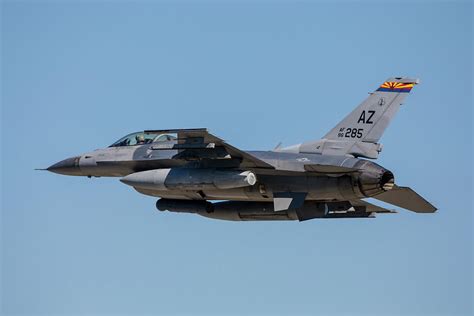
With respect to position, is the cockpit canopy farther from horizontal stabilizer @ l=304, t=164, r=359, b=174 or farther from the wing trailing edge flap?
horizontal stabilizer @ l=304, t=164, r=359, b=174

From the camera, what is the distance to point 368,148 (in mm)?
31156

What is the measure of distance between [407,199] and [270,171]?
4.03m

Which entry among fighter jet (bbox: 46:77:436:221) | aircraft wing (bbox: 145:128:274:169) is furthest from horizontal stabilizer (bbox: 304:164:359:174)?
aircraft wing (bbox: 145:128:274:169)

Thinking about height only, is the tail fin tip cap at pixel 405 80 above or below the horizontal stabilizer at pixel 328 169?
above

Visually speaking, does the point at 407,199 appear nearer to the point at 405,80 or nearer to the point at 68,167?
the point at 405,80

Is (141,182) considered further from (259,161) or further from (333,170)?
(333,170)

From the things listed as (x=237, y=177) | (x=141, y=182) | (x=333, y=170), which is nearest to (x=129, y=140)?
(x=141, y=182)

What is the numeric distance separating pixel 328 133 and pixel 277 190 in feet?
7.57

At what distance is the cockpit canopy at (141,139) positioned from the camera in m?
32.4

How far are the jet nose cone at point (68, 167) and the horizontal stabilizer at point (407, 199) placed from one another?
8.68 meters

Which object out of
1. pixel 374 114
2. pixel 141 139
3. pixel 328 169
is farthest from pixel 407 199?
pixel 141 139

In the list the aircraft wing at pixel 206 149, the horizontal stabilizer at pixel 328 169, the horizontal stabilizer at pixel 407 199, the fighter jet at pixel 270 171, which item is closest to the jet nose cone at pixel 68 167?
the fighter jet at pixel 270 171

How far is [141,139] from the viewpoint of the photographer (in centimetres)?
3303

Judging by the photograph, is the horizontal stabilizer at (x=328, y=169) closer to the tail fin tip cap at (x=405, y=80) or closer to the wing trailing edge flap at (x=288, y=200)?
the wing trailing edge flap at (x=288, y=200)
